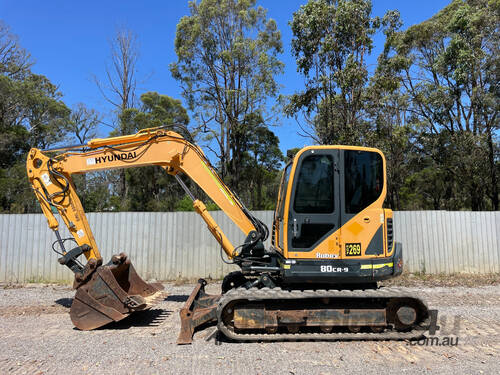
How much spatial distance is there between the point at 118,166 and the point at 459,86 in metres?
18.8

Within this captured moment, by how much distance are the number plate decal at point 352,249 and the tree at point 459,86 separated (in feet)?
44.2

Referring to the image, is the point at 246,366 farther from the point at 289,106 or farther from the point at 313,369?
the point at 289,106

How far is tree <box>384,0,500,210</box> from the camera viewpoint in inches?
674

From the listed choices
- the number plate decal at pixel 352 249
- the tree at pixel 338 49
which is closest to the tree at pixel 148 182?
the tree at pixel 338 49

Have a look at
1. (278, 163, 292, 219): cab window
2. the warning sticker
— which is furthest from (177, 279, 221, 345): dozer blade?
the warning sticker

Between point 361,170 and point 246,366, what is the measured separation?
3261mm

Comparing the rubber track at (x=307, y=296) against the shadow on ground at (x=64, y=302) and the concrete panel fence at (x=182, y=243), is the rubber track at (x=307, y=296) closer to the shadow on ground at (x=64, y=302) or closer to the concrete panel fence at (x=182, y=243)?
the shadow on ground at (x=64, y=302)

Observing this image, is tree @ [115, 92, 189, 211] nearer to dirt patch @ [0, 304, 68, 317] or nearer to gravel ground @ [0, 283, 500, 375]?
dirt patch @ [0, 304, 68, 317]

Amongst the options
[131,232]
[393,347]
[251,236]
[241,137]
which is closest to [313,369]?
[393,347]

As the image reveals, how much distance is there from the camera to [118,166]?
6434 millimetres

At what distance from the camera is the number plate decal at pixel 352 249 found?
525cm

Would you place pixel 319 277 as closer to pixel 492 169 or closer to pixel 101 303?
pixel 101 303

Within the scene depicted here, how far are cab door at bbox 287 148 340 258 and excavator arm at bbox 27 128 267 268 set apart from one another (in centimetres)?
111

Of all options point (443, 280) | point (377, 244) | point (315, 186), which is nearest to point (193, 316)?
point (315, 186)
